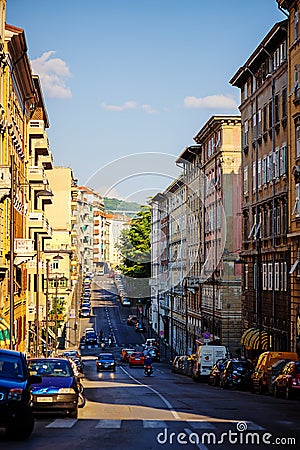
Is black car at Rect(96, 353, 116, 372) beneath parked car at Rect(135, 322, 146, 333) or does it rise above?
above

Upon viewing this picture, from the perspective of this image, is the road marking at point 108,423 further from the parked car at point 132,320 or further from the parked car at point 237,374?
the parked car at point 132,320

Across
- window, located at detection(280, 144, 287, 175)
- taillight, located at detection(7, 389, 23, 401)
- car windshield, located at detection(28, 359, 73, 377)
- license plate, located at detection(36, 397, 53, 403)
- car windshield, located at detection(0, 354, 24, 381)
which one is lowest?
license plate, located at detection(36, 397, 53, 403)

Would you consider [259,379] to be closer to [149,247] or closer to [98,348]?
[149,247]

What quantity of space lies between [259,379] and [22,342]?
2618 centimetres

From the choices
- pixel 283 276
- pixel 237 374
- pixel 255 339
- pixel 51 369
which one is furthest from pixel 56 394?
pixel 255 339

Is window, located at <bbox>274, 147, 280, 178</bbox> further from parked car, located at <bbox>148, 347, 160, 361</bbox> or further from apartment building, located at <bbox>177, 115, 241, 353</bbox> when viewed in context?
parked car, located at <bbox>148, 347, 160, 361</bbox>

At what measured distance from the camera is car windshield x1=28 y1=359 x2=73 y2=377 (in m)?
23.7

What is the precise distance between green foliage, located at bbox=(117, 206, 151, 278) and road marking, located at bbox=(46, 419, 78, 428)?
4186 cm

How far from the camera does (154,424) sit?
2039cm

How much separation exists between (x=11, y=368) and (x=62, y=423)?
3.48 meters

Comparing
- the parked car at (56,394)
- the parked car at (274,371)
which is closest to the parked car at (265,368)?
the parked car at (274,371)

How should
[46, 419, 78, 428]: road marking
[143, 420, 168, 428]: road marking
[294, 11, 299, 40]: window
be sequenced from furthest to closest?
[294, 11, 299, 40]: window, [46, 419, 78, 428]: road marking, [143, 420, 168, 428]: road marking

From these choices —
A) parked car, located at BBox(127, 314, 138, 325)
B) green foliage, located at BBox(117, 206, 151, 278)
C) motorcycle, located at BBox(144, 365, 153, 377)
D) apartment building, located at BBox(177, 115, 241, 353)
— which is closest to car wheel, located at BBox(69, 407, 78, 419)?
motorcycle, located at BBox(144, 365, 153, 377)

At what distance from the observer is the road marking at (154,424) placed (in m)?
19.9
